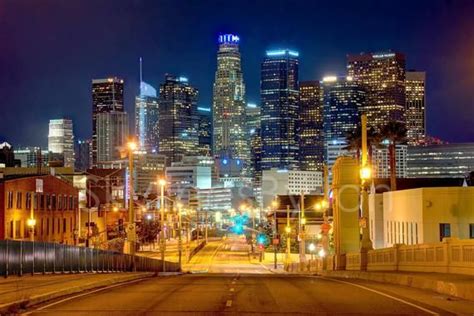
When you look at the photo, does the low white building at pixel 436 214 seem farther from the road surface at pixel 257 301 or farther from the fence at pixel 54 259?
the road surface at pixel 257 301

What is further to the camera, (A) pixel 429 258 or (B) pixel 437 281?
(A) pixel 429 258

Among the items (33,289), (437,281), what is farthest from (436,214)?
(33,289)

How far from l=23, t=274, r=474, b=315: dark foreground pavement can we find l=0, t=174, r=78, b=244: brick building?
45.7 metres

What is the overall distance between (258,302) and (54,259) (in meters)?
15.3

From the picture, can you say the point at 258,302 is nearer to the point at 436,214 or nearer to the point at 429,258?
the point at 429,258

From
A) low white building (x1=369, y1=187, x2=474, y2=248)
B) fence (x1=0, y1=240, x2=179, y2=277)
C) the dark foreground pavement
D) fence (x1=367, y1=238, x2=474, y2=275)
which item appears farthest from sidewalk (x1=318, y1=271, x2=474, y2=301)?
low white building (x1=369, y1=187, x2=474, y2=248)

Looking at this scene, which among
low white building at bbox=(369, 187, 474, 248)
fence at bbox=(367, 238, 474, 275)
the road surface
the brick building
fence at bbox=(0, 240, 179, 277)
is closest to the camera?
the road surface

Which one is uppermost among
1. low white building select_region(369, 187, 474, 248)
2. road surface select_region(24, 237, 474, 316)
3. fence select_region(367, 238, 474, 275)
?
low white building select_region(369, 187, 474, 248)

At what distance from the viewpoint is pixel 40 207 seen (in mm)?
76188

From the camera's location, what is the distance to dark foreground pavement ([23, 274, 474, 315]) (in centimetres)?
1725

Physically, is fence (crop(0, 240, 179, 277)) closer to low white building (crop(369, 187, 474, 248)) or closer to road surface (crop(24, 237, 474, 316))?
road surface (crop(24, 237, 474, 316))

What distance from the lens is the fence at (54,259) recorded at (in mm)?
27580

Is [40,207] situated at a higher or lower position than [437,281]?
higher

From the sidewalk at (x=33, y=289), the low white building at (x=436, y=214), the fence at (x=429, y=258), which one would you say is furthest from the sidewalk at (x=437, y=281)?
the low white building at (x=436, y=214)
